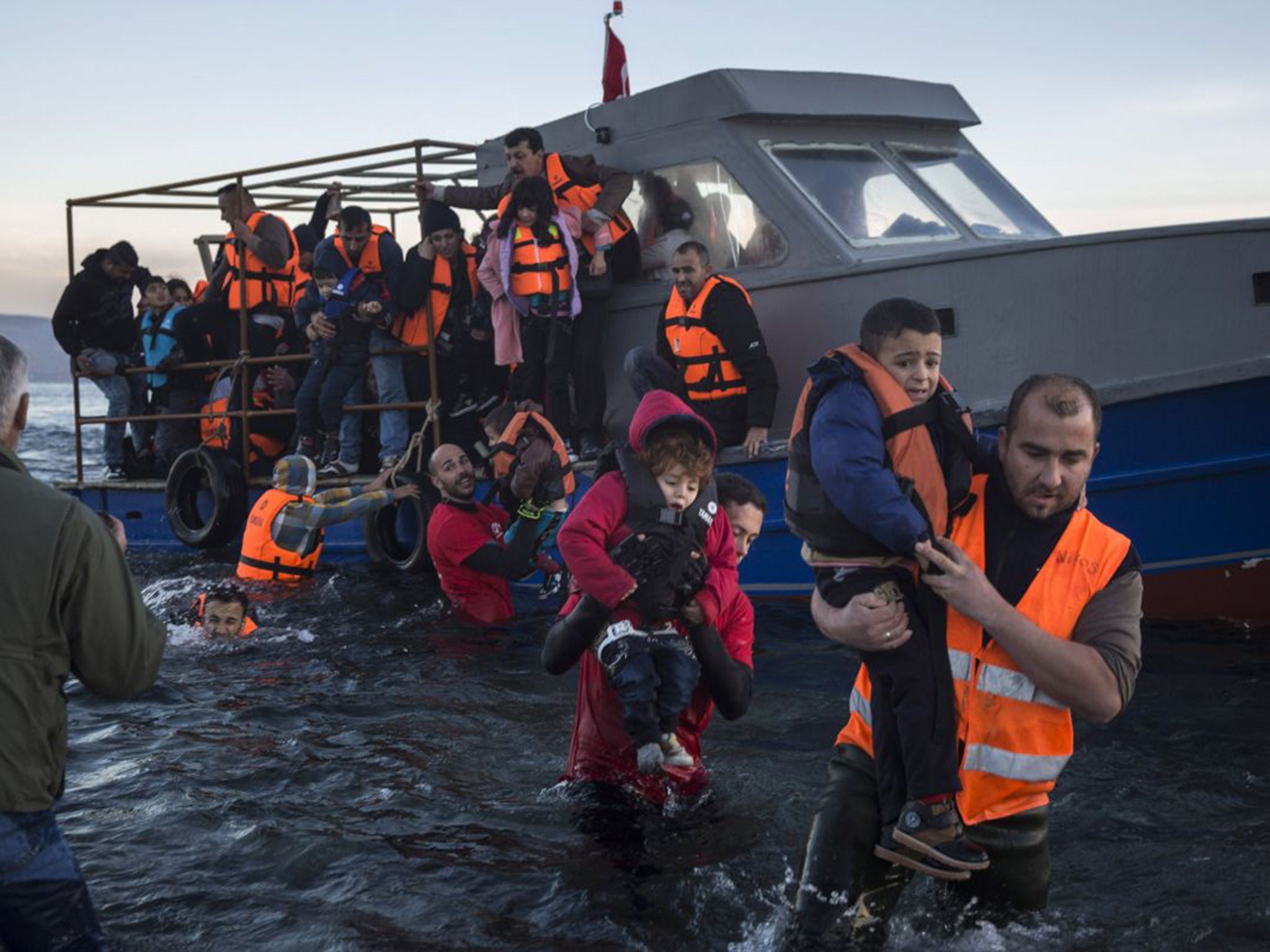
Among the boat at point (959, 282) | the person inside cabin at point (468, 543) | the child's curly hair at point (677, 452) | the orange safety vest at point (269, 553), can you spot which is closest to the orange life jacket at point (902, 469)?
the child's curly hair at point (677, 452)

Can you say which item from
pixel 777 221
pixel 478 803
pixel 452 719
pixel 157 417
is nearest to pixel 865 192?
pixel 777 221

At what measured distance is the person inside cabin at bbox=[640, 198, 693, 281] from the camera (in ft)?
31.3

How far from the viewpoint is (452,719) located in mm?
6996

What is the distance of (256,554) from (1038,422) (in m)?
7.90

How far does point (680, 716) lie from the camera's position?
16.3 feet

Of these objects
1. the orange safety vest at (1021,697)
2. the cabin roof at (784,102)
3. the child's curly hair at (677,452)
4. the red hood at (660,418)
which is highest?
the cabin roof at (784,102)

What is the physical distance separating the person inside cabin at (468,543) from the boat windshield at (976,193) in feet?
12.5

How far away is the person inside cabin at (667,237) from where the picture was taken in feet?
31.3

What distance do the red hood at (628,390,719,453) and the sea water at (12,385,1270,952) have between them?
1451mm

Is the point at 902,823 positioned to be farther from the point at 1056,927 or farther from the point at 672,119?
the point at 672,119

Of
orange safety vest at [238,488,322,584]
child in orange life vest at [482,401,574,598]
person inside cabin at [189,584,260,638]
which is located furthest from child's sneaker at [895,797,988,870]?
orange safety vest at [238,488,322,584]

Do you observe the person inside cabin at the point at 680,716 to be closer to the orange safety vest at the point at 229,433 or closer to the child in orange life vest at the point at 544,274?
the child in orange life vest at the point at 544,274

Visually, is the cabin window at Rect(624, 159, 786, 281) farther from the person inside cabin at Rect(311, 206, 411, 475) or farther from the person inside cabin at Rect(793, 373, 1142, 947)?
the person inside cabin at Rect(793, 373, 1142, 947)

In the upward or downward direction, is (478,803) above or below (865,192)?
below
